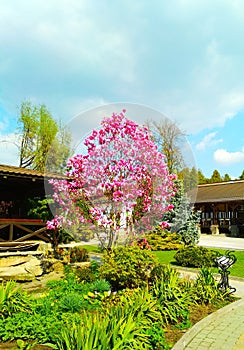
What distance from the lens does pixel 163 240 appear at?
17328 mm

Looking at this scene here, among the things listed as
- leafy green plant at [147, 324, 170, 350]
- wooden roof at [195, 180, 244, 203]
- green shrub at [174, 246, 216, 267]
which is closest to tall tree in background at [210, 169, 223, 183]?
wooden roof at [195, 180, 244, 203]

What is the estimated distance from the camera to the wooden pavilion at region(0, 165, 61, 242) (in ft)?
33.0

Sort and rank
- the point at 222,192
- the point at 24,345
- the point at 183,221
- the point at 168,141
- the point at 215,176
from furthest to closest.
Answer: the point at 215,176
the point at 222,192
the point at 183,221
the point at 168,141
the point at 24,345

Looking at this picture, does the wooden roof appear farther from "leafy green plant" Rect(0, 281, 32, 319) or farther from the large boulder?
"leafy green plant" Rect(0, 281, 32, 319)

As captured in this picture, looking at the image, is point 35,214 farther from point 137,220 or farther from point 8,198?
point 137,220

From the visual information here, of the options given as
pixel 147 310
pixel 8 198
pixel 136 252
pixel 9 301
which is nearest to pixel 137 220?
pixel 136 252

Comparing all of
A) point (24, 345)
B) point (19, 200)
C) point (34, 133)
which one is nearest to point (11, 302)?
point (24, 345)

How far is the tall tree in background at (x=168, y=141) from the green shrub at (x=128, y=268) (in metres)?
2.19

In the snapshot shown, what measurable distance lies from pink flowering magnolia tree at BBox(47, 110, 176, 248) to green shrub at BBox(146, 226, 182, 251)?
907cm

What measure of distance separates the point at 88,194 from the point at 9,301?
125 inches

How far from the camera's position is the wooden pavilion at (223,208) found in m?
27.2

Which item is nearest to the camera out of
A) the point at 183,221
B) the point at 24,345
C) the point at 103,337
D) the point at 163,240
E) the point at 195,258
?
the point at 103,337

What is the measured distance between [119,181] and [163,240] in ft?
35.7

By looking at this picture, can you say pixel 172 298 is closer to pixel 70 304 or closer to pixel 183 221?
pixel 70 304
